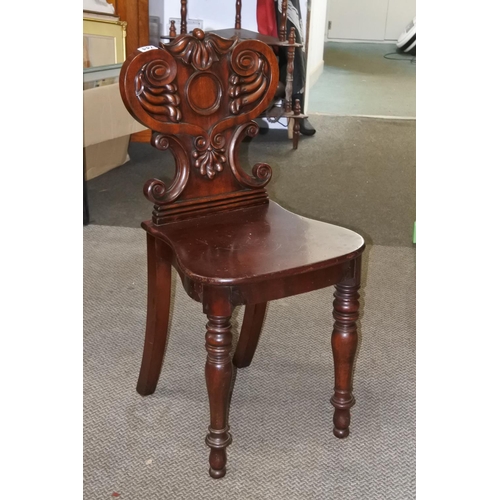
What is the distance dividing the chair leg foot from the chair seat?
92mm

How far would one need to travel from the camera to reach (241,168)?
1.56 metres

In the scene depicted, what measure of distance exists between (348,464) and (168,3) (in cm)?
359

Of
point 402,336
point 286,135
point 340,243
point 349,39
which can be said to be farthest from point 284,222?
point 349,39

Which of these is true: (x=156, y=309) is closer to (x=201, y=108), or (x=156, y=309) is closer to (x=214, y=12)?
(x=201, y=108)

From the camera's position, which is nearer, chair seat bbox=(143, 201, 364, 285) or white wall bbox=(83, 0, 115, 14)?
chair seat bbox=(143, 201, 364, 285)

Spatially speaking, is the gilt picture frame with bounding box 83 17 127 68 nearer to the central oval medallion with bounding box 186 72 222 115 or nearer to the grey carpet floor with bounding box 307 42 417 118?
the grey carpet floor with bounding box 307 42 417 118

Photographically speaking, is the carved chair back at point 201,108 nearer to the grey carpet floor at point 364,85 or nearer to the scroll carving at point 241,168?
the scroll carving at point 241,168

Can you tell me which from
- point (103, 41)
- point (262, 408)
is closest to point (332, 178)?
point (103, 41)

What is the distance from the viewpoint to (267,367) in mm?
1909

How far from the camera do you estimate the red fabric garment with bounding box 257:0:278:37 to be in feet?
13.5

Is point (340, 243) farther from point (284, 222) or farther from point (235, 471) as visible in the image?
point (235, 471)

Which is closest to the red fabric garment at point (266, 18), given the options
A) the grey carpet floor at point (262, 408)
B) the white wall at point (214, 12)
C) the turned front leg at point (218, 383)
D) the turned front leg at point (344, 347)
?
the white wall at point (214, 12)

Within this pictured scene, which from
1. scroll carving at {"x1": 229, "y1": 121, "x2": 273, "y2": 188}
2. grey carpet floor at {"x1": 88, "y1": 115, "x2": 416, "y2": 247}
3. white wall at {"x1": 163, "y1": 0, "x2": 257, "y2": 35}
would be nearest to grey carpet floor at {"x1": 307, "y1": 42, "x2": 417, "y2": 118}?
grey carpet floor at {"x1": 88, "y1": 115, "x2": 416, "y2": 247}

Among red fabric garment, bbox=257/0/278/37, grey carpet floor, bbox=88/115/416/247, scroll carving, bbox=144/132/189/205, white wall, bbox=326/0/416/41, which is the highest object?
white wall, bbox=326/0/416/41
